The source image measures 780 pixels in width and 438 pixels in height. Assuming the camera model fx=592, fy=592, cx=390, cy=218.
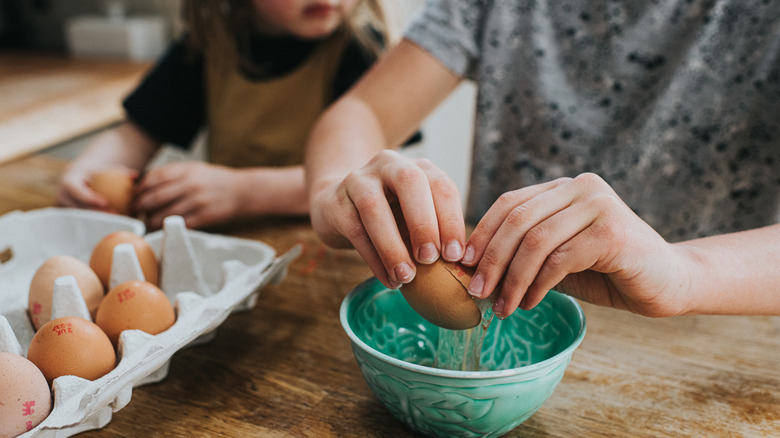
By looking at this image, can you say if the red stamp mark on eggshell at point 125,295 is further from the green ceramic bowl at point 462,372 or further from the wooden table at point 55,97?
the wooden table at point 55,97

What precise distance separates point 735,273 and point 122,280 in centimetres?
67

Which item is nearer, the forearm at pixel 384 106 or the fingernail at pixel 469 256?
the fingernail at pixel 469 256

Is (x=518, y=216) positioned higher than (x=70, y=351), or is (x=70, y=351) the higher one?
(x=518, y=216)

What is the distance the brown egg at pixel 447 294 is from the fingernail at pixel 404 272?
0.01 metres

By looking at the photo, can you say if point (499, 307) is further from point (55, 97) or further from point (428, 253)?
point (55, 97)

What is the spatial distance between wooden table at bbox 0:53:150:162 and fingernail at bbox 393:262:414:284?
4.39ft

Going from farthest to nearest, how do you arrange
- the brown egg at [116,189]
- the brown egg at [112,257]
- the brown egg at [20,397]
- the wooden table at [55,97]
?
1. the wooden table at [55,97]
2. the brown egg at [116,189]
3. the brown egg at [112,257]
4. the brown egg at [20,397]

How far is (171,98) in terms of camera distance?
1539 millimetres

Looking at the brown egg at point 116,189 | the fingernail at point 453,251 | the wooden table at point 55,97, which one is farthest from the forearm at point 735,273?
the wooden table at point 55,97

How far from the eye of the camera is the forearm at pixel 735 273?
59 centimetres

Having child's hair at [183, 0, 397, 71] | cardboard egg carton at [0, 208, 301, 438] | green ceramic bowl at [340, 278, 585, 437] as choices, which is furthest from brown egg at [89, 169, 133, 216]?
green ceramic bowl at [340, 278, 585, 437]

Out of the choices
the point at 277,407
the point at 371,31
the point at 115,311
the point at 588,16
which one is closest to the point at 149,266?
the point at 115,311

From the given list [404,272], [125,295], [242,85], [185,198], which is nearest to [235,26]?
[242,85]

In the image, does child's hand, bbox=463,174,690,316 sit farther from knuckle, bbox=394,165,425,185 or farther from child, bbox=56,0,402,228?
child, bbox=56,0,402,228
